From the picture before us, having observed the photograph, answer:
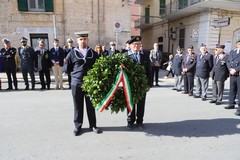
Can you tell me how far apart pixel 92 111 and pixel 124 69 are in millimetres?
1120

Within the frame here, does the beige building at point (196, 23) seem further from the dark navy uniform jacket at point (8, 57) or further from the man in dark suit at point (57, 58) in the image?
the dark navy uniform jacket at point (8, 57)

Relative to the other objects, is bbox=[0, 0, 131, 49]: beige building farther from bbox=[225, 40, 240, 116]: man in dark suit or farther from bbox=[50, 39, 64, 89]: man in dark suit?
bbox=[225, 40, 240, 116]: man in dark suit

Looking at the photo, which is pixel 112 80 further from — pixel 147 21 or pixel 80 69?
pixel 147 21

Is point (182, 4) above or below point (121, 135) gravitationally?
above

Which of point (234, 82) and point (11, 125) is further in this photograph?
point (234, 82)

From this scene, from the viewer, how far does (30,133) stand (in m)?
3.98

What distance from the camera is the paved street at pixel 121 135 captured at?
127 inches

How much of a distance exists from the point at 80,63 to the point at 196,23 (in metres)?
14.4

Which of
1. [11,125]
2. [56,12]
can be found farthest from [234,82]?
[56,12]

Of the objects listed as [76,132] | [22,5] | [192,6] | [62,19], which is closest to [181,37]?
[192,6]

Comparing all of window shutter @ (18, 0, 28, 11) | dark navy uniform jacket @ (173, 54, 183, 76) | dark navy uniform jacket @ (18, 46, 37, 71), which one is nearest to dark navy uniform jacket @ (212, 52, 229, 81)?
dark navy uniform jacket @ (173, 54, 183, 76)

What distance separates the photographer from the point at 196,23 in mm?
15953

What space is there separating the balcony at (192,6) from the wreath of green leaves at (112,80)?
38.5ft

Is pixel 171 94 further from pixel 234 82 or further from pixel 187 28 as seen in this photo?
pixel 187 28
